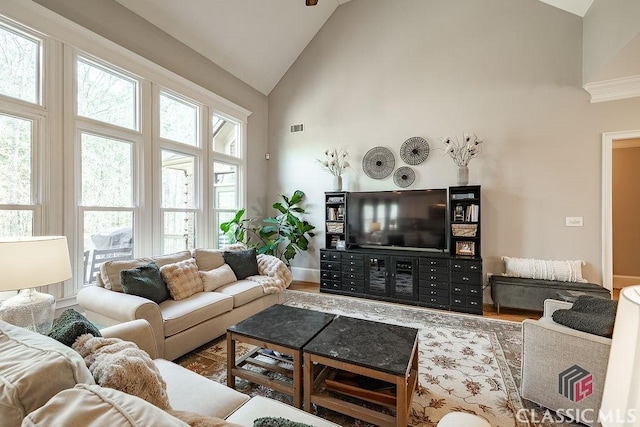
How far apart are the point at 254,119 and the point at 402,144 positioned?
2850 millimetres

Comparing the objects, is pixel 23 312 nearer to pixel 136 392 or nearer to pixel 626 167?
pixel 136 392

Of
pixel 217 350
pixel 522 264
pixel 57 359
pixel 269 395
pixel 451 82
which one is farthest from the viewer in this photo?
pixel 451 82

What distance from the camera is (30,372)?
0.70 metres

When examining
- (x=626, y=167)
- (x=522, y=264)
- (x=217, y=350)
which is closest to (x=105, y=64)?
(x=217, y=350)

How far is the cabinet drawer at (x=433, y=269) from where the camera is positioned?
3924mm

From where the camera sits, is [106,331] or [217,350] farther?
[217,350]

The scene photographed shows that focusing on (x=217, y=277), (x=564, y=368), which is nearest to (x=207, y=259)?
(x=217, y=277)

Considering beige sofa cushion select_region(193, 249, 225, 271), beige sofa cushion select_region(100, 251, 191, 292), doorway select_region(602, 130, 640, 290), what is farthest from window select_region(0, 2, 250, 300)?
doorway select_region(602, 130, 640, 290)

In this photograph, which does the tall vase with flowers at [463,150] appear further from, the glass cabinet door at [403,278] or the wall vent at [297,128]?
the wall vent at [297,128]

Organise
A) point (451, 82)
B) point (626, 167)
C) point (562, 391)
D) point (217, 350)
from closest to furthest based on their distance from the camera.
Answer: point (562, 391), point (217, 350), point (451, 82), point (626, 167)

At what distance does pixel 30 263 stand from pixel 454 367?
311cm

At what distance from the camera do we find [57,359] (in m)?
0.76

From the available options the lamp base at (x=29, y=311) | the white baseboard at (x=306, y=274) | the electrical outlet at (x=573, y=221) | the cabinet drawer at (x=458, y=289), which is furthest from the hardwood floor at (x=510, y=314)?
the lamp base at (x=29, y=311)

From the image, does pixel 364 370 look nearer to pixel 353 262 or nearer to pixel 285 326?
pixel 285 326
